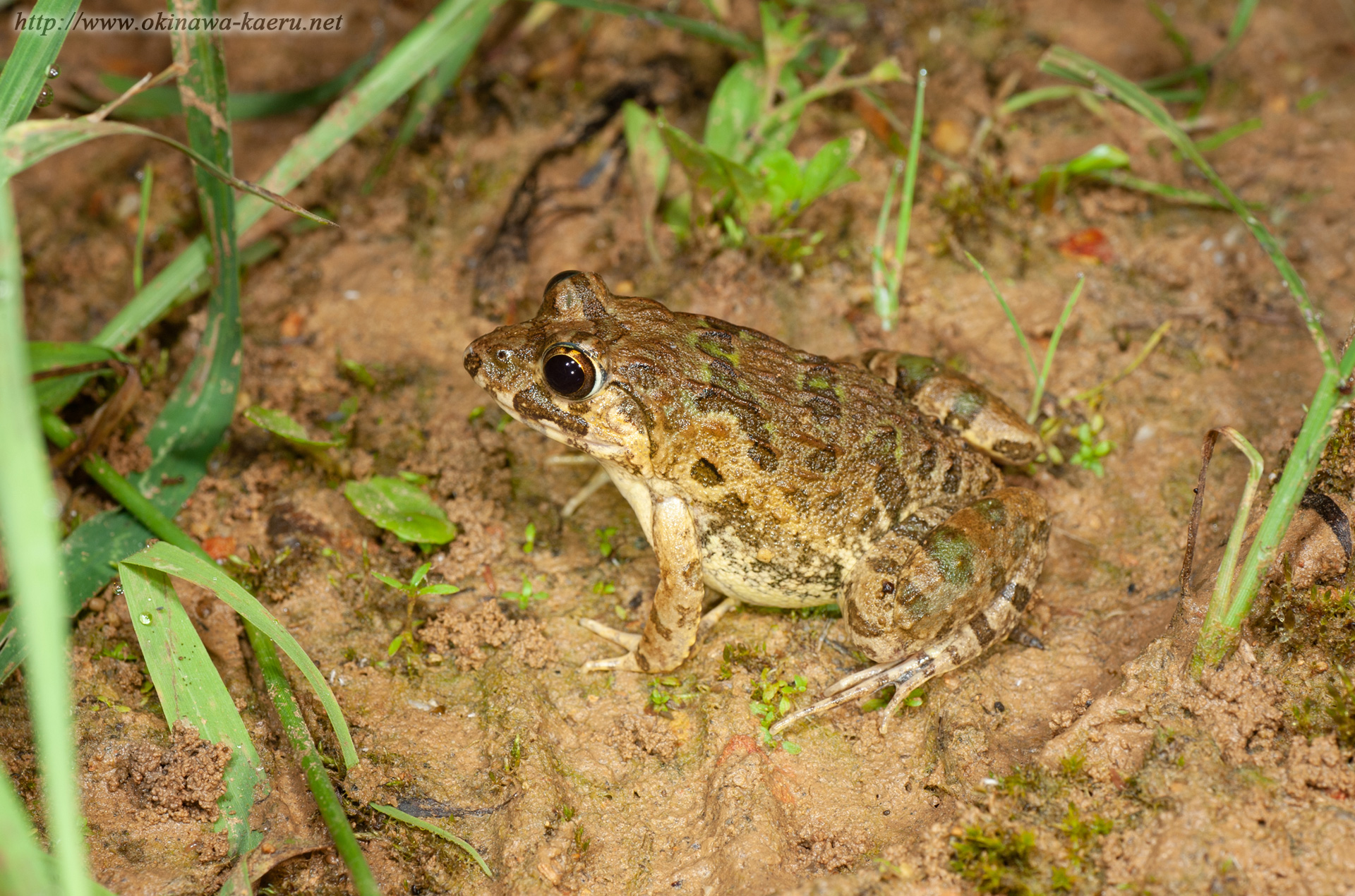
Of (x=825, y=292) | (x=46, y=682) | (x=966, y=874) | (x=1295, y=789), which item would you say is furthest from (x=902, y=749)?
(x=46, y=682)

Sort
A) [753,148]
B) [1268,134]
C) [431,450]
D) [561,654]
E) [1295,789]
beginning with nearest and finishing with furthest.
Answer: [1295,789] → [561,654] → [431,450] → [753,148] → [1268,134]

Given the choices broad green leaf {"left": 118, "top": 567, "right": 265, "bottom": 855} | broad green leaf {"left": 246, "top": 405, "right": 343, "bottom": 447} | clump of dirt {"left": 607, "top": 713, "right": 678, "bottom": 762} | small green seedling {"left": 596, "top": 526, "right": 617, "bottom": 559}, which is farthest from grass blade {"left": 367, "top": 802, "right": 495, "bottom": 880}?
broad green leaf {"left": 246, "top": 405, "right": 343, "bottom": 447}

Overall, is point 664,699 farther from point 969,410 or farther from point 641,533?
point 969,410

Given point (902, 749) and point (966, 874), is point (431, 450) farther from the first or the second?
point (966, 874)

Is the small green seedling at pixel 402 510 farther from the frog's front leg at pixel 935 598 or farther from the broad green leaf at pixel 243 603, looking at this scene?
the frog's front leg at pixel 935 598

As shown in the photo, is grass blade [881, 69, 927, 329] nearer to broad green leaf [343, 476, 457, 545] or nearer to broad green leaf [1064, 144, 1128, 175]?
broad green leaf [1064, 144, 1128, 175]

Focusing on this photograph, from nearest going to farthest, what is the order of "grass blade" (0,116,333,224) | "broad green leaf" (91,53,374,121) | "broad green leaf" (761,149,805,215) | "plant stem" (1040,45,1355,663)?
"grass blade" (0,116,333,224) → "plant stem" (1040,45,1355,663) → "broad green leaf" (761,149,805,215) → "broad green leaf" (91,53,374,121)
